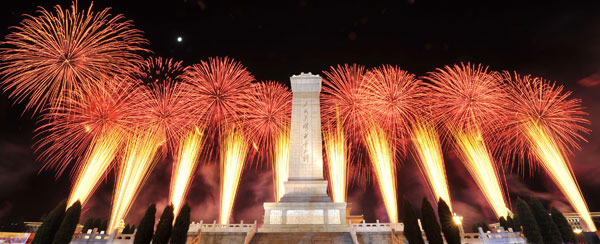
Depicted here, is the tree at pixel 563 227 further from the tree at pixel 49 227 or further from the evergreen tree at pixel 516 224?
the tree at pixel 49 227

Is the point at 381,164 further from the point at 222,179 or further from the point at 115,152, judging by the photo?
the point at 115,152

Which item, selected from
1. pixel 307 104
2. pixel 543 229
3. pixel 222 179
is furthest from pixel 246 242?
pixel 543 229

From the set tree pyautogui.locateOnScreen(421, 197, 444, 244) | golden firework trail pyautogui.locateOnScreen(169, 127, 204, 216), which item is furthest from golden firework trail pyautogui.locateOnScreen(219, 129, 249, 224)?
tree pyautogui.locateOnScreen(421, 197, 444, 244)

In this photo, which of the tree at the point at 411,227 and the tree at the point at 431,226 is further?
the tree at the point at 431,226

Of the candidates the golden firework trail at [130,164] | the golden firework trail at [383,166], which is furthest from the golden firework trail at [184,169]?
the golden firework trail at [383,166]

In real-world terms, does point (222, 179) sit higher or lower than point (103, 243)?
higher
